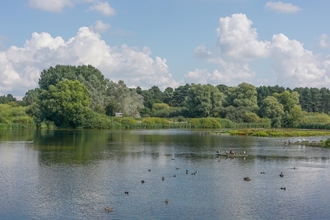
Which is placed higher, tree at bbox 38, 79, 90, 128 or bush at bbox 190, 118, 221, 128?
tree at bbox 38, 79, 90, 128

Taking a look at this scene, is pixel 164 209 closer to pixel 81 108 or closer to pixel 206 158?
pixel 206 158

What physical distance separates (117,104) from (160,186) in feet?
352

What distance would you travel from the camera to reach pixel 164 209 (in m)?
27.0

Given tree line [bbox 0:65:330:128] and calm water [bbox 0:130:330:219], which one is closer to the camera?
calm water [bbox 0:130:330:219]

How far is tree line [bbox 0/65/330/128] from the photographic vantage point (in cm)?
11269

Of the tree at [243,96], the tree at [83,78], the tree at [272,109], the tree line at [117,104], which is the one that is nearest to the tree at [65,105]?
the tree line at [117,104]

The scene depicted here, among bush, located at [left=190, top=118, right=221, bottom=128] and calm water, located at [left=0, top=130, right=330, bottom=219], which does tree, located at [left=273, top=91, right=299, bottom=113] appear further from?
calm water, located at [left=0, top=130, right=330, bottom=219]

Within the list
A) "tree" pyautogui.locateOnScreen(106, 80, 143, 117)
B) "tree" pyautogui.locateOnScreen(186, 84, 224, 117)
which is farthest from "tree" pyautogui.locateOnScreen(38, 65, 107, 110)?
"tree" pyautogui.locateOnScreen(186, 84, 224, 117)

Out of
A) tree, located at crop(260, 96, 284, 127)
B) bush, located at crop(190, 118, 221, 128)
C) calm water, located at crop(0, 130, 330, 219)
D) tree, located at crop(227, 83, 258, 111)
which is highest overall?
tree, located at crop(227, 83, 258, 111)

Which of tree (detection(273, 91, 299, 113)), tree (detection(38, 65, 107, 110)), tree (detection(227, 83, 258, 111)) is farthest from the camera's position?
tree (detection(227, 83, 258, 111))

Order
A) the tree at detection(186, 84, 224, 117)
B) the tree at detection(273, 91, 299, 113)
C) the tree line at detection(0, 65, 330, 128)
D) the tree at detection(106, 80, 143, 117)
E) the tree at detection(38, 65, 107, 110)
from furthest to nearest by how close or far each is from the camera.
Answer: the tree at detection(273, 91, 299, 113) < the tree at detection(186, 84, 224, 117) < the tree at detection(106, 80, 143, 117) < the tree at detection(38, 65, 107, 110) < the tree line at detection(0, 65, 330, 128)

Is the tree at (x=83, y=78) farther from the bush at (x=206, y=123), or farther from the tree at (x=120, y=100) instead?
the bush at (x=206, y=123)

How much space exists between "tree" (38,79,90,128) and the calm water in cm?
5687

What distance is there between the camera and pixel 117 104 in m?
140
